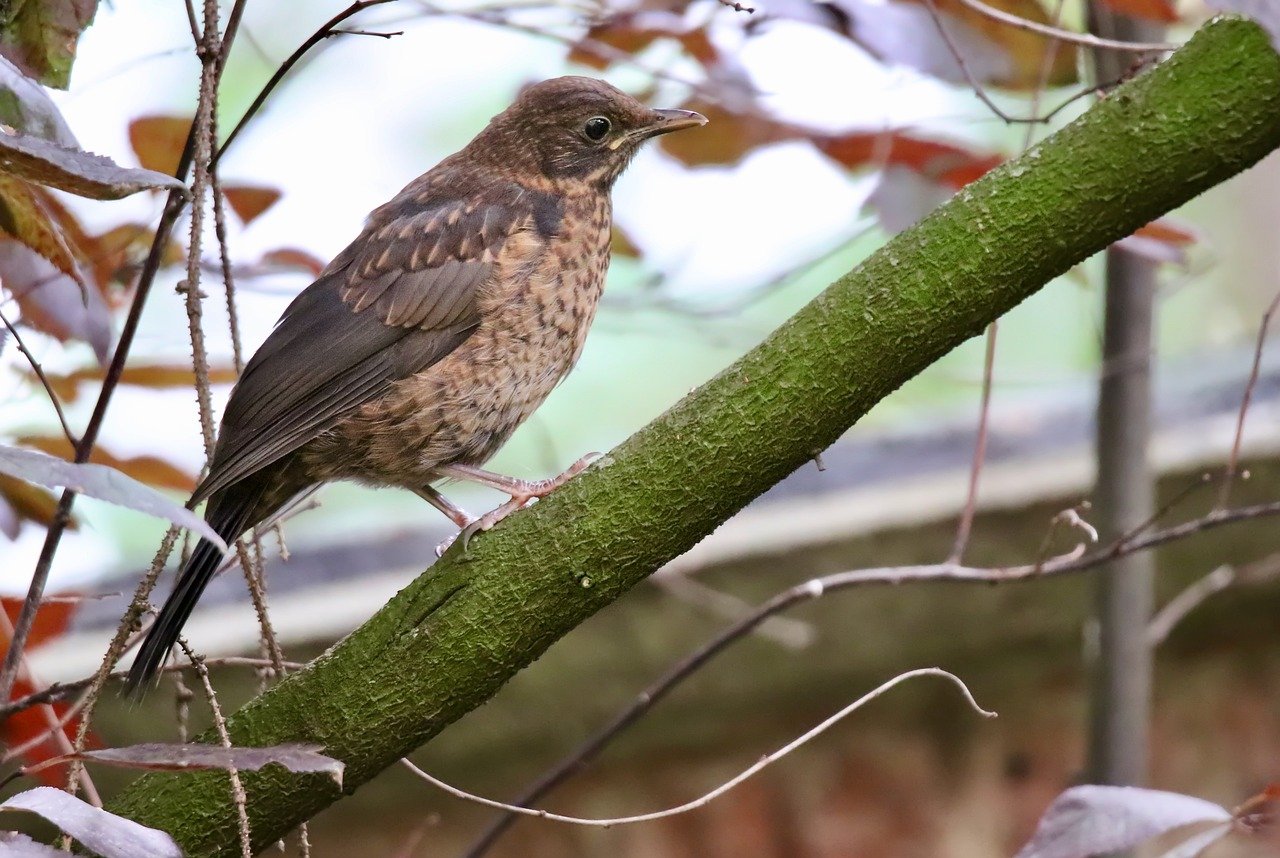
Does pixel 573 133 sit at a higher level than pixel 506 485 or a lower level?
higher

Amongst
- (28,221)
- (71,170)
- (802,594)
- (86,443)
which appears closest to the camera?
(71,170)

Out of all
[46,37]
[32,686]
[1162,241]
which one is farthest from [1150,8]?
[32,686]

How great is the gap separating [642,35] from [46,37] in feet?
3.57

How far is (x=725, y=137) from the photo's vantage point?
7.85ft

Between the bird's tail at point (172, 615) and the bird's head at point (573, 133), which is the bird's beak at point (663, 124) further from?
the bird's tail at point (172, 615)

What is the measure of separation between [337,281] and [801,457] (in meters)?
1.31

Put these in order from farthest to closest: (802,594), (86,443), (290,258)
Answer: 1. (290,258)
2. (802,594)
3. (86,443)

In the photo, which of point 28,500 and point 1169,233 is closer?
point 28,500

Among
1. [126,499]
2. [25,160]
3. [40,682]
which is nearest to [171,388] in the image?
[40,682]

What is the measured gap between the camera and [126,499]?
997 millimetres

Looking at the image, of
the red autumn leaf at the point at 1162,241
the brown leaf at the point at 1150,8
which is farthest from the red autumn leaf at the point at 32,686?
the brown leaf at the point at 1150,8

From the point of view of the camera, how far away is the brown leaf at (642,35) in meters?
2.25

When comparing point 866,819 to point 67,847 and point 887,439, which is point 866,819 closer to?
point 887,439

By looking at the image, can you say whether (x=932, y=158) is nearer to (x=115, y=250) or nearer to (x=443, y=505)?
(x=443, y=505)
